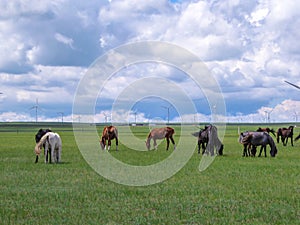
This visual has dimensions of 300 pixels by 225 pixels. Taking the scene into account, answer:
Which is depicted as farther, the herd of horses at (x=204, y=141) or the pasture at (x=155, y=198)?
the herd of horses at (x=204, y=141)

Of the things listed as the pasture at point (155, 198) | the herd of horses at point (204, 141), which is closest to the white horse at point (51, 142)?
the herd of horses at point (204, 141)

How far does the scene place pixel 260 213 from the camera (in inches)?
456

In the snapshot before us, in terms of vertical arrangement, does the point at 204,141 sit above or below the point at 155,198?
above

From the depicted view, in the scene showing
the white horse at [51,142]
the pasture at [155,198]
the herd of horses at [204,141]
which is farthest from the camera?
the herd of horses at [204,141]

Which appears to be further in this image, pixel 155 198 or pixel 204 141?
pixel 204 141

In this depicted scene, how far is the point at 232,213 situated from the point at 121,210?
250cm

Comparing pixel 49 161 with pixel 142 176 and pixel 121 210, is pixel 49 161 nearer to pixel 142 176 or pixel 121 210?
pixel 142 176

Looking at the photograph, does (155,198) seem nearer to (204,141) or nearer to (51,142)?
(51,142)

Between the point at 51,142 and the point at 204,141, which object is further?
the point at 204,141

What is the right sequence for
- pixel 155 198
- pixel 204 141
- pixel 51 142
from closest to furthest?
1. pixel 155 198
2. pixel 51 142
3. pixel 204 141

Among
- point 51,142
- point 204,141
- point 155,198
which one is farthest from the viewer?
point 204,141

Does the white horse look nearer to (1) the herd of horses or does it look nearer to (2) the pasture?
(1) the herd of horses

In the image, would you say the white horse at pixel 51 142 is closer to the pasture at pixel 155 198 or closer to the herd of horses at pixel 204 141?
the herd of horses at pixel 204 141

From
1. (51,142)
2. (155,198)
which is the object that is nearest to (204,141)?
(51,142)
